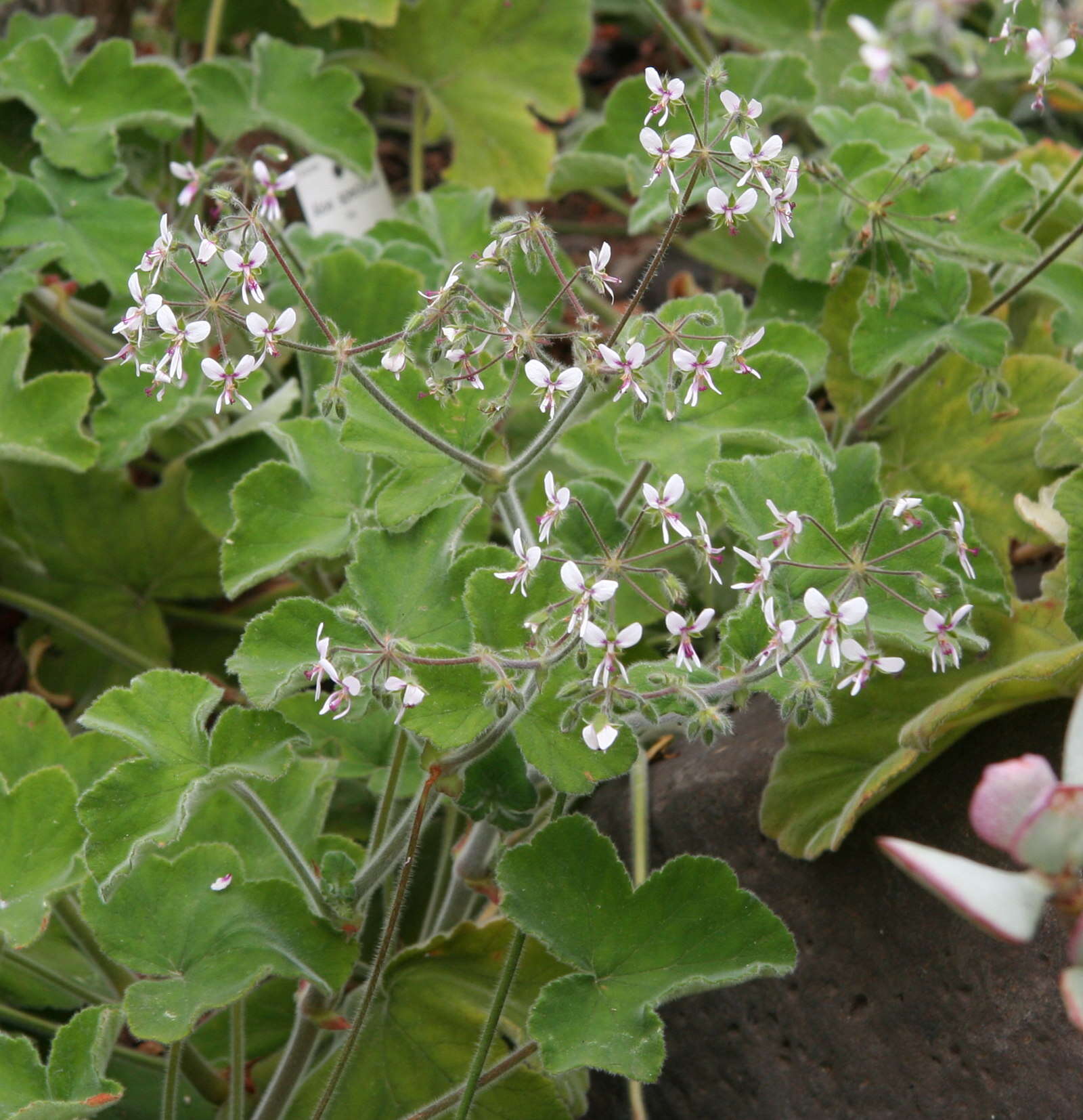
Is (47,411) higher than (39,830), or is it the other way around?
(47,411)

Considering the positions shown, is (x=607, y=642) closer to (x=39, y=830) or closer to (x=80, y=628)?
(x=39, y=830)

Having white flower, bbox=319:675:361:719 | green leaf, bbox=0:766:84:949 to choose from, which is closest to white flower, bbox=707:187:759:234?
white flower, bbox=319:675:361:719

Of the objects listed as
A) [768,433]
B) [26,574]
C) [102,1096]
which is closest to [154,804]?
[102,1096]

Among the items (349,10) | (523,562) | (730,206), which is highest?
(730,206)

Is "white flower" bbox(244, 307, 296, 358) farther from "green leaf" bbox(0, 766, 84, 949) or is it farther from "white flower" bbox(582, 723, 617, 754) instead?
"green leaf" bbox(0, 766, 84, 949)

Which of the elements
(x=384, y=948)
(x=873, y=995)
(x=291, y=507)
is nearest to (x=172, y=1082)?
(x=384, y=948)

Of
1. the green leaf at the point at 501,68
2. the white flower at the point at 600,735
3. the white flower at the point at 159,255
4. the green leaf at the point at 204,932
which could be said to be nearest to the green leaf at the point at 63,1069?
the green leaf at the point at 204,932

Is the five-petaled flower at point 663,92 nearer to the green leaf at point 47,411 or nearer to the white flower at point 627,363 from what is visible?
the white flower at point 627,363
